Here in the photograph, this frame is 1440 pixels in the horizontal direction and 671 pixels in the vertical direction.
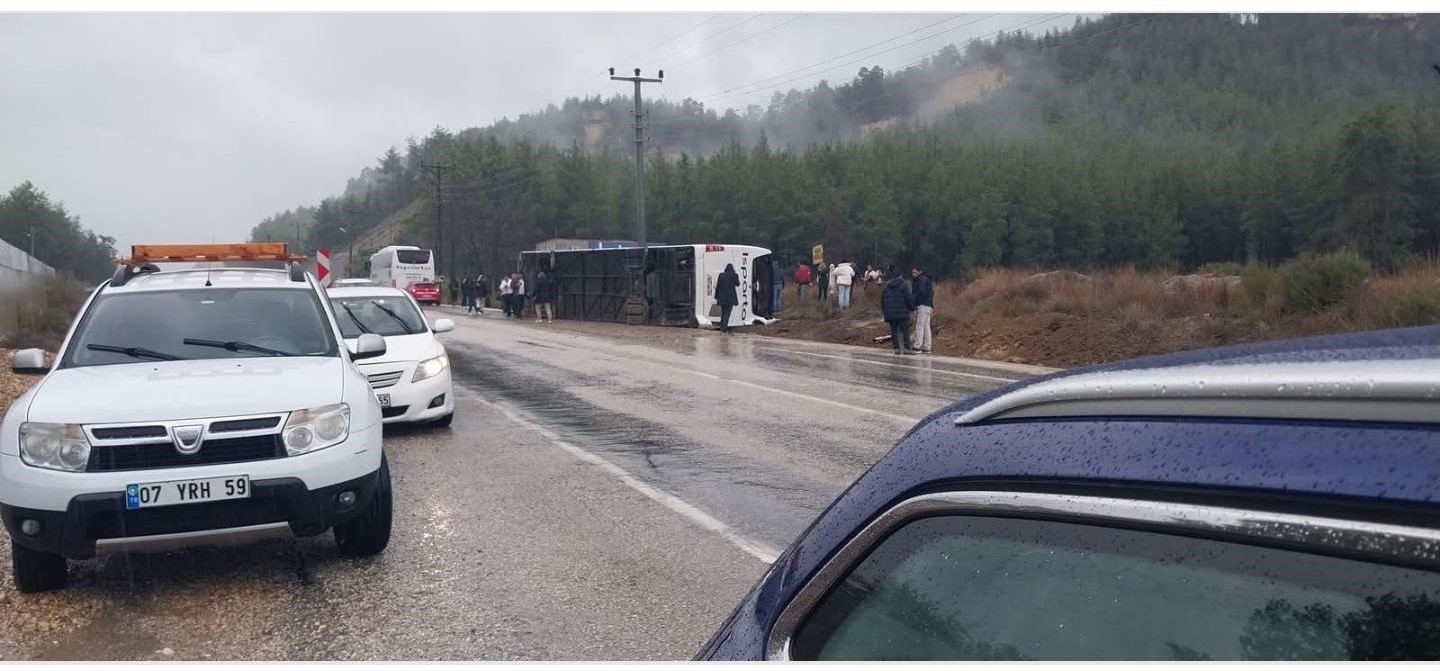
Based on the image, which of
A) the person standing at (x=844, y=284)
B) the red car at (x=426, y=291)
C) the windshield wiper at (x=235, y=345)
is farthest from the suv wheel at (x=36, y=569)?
the red car at (x=426, y=291)

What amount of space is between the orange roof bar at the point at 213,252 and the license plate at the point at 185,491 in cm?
593

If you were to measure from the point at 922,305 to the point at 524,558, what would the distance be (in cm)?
1716

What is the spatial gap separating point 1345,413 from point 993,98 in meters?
189

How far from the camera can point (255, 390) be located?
583cm

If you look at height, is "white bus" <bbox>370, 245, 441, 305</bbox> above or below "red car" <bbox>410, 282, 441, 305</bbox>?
above

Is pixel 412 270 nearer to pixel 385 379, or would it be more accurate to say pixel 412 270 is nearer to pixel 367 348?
pixel 385 379

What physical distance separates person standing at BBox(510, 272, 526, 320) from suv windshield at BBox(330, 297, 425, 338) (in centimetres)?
3123

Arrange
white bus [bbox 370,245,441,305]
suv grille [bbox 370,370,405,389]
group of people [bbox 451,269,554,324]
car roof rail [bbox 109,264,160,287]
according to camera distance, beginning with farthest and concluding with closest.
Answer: white bus [bbox 370,245,441,305], group of people [bbox 451,269,554,324], suv grille [bbox 370,370,405,389], car roof rail [bbox 109,264,160,287]

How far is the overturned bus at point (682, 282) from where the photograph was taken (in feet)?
108

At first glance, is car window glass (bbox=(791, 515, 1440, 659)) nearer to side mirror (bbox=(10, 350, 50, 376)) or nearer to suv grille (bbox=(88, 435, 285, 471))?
suv grille (bbox=(88, 435, 285, 471))

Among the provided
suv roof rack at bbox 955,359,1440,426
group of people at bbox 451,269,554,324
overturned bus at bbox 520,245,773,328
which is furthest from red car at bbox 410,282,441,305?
suv roof rack at bbox 955,359,1440,426

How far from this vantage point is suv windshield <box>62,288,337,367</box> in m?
6.66

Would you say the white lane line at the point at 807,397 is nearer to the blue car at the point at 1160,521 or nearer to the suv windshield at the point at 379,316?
the suv windshield at the point at 379,316

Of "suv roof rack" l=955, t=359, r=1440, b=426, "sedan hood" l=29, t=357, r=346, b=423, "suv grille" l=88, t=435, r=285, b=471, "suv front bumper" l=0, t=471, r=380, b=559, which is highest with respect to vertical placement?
"suv roof rack" l=955, t=359, r=1440, b=426
